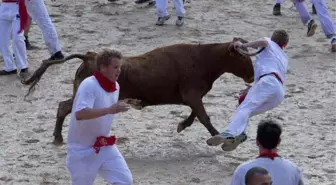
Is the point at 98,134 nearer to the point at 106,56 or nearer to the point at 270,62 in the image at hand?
the point at 106,56

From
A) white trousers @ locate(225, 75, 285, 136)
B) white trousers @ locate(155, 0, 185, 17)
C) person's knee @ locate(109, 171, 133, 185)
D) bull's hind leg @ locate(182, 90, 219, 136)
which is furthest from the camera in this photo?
white trousers @ locate(155, 0, 185, 17)

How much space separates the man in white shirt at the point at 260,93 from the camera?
955 centimetres

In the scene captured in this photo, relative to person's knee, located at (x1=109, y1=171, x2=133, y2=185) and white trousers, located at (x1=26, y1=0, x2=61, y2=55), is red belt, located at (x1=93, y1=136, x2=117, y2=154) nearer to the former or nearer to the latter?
person's knee, located at (x1=109, y1=171, x2=133, y2=185)

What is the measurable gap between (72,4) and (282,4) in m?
3.96

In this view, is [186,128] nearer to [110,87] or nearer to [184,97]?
[184,97]

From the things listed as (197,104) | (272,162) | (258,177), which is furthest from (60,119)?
(258,177)

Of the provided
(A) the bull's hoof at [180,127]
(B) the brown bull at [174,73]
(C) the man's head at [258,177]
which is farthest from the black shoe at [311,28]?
(C) the man's head at [258,177]

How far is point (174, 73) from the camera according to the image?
1022 cm

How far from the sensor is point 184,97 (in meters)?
10.3

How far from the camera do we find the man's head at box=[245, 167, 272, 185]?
575 cm

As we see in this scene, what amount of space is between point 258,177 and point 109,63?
6.85 feet

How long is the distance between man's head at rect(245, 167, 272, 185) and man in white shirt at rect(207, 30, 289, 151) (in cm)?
366

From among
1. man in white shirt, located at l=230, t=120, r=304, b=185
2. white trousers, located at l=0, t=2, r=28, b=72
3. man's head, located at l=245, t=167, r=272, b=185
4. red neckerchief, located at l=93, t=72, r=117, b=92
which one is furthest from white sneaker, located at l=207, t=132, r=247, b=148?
white trousers, located at l=0, t=2, r=28, b=72

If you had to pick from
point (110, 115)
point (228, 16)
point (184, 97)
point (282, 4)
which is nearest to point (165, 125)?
point (184, 97)
